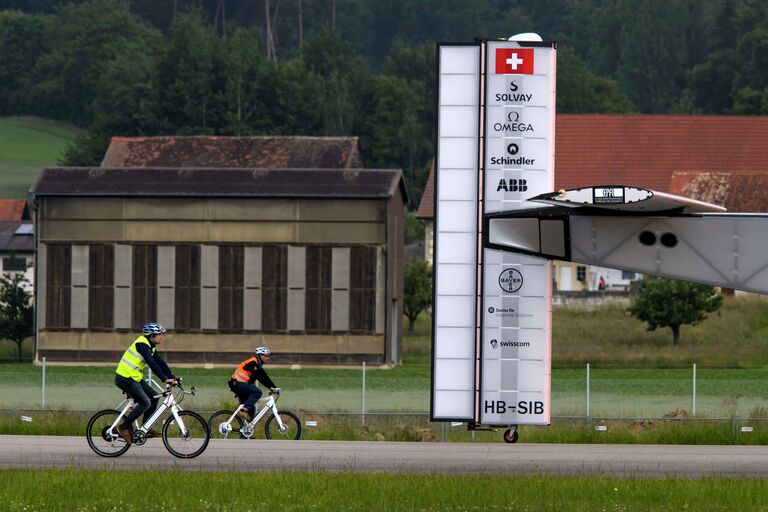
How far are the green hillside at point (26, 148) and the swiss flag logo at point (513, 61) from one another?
349 ft

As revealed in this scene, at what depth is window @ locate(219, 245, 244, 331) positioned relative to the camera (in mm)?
51812

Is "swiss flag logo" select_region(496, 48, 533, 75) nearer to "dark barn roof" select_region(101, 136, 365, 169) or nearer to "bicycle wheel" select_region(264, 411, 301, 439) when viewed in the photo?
"bicycle wheel" select_region(264, 411, 301, 439)

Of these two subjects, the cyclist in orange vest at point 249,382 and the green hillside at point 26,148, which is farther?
the green hillside at point 26,148

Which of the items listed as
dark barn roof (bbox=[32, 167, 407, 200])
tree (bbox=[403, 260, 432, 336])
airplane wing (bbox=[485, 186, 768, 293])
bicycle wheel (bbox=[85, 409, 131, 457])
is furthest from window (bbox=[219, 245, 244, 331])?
airplane wing (bbox=[485, 186, 768, 293])

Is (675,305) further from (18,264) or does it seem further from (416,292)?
(18,264)

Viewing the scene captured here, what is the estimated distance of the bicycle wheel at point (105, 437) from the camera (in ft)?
77.3

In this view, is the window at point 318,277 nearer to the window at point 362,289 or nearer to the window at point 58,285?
the window at point 362,289

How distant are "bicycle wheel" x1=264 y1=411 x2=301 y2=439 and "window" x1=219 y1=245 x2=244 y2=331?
75.2 feet

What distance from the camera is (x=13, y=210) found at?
11075cm

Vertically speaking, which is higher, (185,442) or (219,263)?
(219,263)

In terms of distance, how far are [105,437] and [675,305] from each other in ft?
122

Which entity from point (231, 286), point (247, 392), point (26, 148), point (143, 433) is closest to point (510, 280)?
point (247, 392)

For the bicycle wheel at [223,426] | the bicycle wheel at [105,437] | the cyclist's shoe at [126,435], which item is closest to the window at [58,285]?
the bicycle wheel at [223,426]

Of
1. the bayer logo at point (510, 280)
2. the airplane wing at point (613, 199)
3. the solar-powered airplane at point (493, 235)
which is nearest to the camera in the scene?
the airplane wing at point (613, 199)
